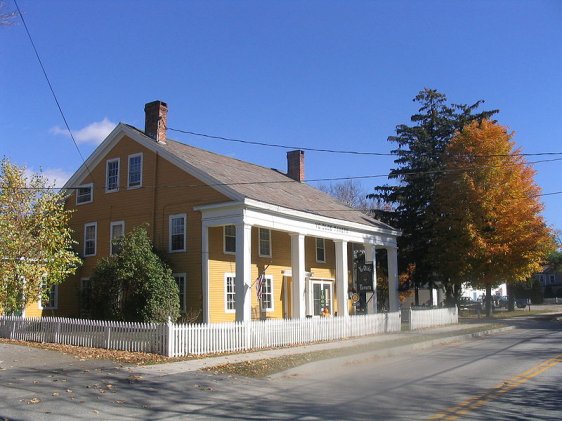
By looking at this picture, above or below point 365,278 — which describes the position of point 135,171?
above

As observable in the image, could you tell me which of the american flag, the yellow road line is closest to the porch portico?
the american flag

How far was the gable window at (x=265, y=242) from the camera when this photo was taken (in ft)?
82.2

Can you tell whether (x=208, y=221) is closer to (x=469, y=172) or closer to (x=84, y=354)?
(x=84, y=354)

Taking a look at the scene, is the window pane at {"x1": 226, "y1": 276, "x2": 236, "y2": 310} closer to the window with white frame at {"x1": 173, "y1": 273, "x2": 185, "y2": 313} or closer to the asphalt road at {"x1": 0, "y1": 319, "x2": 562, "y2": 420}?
the window with white frame at {"x1": 173, "y1": 273, "x2": 185, "y2": 313}

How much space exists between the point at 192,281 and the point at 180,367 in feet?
29.4

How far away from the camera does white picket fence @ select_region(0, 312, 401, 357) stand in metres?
15.1

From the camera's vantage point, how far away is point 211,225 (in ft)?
69.8

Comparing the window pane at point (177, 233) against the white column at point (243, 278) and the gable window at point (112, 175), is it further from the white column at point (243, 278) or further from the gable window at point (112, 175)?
the gable window at point (112, 175)

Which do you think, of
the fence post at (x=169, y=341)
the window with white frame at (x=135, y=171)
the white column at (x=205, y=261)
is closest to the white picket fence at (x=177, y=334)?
the fence post at (x=169, y=341)

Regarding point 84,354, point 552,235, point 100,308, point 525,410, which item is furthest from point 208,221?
point 552,235

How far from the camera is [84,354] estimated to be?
49.2 feet

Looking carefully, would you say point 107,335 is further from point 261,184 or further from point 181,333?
point 261,184

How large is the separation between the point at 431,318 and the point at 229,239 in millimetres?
11821

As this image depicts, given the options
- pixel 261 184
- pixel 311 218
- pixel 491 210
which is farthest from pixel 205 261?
pixel 491 210
